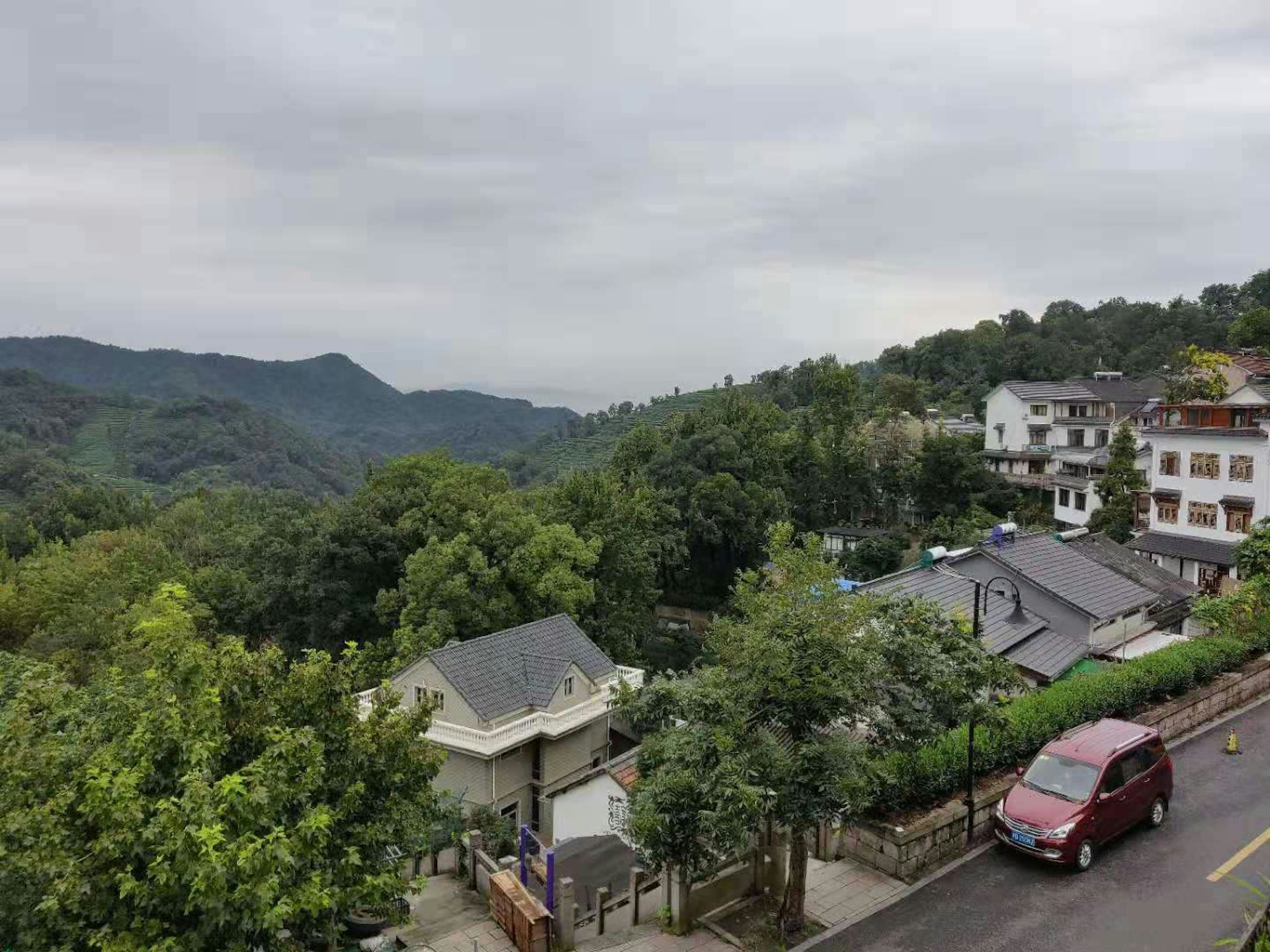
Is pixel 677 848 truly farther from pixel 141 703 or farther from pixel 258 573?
pixel 258 573

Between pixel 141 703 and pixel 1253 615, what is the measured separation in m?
24.4

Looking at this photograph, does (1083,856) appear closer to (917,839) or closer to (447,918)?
(917,839)

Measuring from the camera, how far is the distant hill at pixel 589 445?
115069 millimetres

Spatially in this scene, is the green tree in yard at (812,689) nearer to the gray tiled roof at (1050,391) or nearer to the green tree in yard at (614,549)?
the green tree in yard at (614,549)

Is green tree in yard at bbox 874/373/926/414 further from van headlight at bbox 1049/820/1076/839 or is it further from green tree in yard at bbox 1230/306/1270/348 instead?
van headlight at bbox 1049/820/1076/839

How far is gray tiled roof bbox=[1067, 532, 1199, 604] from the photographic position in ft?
80.9

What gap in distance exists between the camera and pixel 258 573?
36.6 meters

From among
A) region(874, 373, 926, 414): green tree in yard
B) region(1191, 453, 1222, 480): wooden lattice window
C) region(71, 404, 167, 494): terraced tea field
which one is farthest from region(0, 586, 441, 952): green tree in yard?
region(71, 404, 167, 494): terraced tea field

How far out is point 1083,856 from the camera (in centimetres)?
1177

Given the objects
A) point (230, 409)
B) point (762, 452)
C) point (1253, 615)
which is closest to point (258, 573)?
point (762, 452)

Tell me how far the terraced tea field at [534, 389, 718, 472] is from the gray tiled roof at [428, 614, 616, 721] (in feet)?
272

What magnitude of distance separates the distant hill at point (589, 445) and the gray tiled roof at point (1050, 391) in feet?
174

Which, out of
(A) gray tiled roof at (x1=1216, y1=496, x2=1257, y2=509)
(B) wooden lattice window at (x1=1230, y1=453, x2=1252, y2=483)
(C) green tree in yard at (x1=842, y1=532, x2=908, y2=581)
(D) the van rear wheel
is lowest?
(C) green tree in yard at (x1=842, y1=532, x2=908, y2=581)

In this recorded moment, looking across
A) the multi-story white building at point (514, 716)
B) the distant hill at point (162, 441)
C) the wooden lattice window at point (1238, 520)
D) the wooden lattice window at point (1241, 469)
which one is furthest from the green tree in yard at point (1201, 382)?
the distant hill at point (162, 441)
